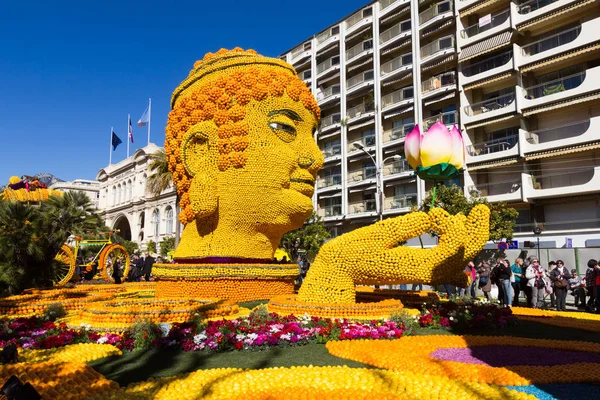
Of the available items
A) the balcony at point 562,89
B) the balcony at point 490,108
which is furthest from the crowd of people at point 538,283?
the balcony at point 490,108

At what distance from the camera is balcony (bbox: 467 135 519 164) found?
28672mm

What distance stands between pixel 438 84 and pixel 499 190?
9443 millimetres

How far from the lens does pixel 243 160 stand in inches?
442

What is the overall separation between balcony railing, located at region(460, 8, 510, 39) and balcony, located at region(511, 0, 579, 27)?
0.73m

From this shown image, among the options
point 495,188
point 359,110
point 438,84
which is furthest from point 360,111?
point 495,188

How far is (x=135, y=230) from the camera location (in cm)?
5938

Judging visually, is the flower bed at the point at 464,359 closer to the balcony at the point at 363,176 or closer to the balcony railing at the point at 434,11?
the balcony at the point at 363,176

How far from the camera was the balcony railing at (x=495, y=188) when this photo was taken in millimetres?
28859

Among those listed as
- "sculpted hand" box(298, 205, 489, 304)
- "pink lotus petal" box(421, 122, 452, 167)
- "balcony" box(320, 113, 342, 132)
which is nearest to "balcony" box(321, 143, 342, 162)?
"balcony" box(320, 113, 342, 132)

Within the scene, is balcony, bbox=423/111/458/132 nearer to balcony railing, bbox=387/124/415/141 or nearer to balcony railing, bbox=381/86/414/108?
balcony railing, bbox=387/124/415/141

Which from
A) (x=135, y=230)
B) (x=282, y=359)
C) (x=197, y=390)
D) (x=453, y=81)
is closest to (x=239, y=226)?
(x=282, y=359)

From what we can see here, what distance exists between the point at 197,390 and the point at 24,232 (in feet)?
34.5

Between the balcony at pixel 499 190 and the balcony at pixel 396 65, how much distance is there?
454 inches

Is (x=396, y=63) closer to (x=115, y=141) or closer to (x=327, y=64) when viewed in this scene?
(x=327, y=64)
